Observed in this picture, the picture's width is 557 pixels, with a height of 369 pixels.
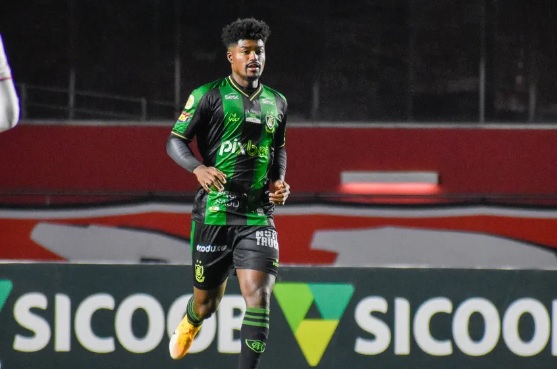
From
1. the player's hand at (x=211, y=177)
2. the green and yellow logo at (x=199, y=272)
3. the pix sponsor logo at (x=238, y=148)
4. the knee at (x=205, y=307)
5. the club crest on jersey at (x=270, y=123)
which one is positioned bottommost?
the knee at (x=205, y=307)

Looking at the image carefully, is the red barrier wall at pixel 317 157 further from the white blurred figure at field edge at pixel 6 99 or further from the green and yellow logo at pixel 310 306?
the white blurred figure at field edge at pixel 6 99

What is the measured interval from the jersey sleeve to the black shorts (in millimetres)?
495

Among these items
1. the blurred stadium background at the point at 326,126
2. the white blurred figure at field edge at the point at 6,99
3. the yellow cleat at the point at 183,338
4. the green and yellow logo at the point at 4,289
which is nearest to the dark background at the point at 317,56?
the blurred stadium background at the point at 326,126

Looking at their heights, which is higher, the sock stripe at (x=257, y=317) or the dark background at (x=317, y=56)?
the dark background at (x=317, y=56)

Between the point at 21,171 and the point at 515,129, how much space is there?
502 centimetres

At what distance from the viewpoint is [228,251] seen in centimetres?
610

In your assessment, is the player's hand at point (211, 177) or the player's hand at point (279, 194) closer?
the player's hand at point (211, 177)

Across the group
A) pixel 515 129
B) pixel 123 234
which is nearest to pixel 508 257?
pixel 515 129

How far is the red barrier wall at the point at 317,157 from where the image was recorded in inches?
457

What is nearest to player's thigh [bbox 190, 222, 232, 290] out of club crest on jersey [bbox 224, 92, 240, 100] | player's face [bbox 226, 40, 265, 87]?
club crest on jersey [bbox 224, 92, 240, 100]

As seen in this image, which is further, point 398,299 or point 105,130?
point 105,130

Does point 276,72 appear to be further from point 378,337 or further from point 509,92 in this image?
point 378,337

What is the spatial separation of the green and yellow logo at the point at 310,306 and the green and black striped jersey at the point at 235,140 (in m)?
1.06

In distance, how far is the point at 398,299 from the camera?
7.03m
